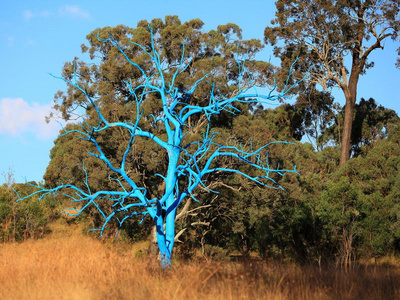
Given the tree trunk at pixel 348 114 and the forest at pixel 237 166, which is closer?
the forest at pixel 237 166

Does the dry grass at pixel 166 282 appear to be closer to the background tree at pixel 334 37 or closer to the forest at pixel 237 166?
the forest at pixel 237 166

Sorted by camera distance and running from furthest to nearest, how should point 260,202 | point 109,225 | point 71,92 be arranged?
point 71,92, point 109,225, point 260,202

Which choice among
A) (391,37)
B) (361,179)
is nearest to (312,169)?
(361,179)

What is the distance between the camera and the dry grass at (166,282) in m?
6.22

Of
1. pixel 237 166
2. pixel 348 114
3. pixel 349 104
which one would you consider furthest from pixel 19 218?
pixel 349 104

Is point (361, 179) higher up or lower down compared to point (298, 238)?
higher up

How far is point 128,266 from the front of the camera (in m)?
7.75

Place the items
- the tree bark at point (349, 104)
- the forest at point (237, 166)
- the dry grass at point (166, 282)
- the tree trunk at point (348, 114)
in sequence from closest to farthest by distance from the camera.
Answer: the dry grass at point (166, 282) < the forest at point (237, 166) < the tree trunk at point (348, 114) < the tree bark at point (349, 104)

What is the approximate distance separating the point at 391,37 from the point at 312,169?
31.7ft

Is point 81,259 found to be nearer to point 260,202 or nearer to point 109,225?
point 260,202

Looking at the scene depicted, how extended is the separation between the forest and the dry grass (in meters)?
7.28

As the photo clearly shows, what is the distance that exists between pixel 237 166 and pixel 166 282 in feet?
41.7

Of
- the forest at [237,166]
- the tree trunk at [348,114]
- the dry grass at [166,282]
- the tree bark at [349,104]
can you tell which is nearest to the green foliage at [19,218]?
the forest at [237,166]

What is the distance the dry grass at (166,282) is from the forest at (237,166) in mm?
7281
